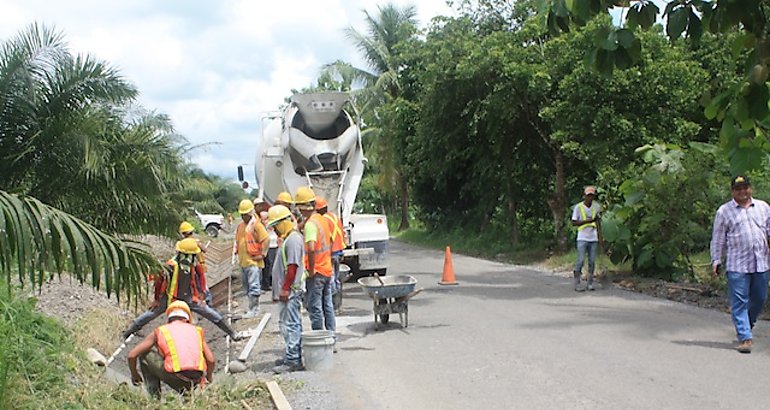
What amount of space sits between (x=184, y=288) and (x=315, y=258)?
2.09 meters

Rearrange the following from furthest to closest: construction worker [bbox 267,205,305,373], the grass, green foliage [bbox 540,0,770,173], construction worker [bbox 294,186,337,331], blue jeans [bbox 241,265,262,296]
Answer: blue jeans [bbox 241,265,262,296] < construction worker [bbox 294,186,337,331] < construction worker [bbox 267,205,305,373] < the grass < green foliage [bbox 540,0,770,173]

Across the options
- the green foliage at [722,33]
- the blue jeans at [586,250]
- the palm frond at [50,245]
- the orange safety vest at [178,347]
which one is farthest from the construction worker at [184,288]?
the green foliage at [722,33]

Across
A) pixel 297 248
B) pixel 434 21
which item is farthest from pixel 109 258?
pixel 434 21

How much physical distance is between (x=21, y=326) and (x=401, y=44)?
20578 millimetres

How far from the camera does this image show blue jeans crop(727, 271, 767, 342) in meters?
8.08

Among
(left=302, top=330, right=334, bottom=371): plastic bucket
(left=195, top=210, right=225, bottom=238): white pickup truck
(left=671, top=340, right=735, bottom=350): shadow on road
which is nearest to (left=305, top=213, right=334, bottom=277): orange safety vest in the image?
(left=302, top=330, right=334, bottom=371): plastic bucket

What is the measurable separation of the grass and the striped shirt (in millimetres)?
4954

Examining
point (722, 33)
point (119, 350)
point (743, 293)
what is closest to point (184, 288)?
point (119, 350)

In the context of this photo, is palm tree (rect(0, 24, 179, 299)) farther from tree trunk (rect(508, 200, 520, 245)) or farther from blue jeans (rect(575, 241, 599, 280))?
tree trunk (rect(508, 200, 520, 245))

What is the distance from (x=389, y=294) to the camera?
9859mm

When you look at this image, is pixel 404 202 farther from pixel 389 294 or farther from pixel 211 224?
pixel 389 294

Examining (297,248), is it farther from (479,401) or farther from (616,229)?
(616,229)

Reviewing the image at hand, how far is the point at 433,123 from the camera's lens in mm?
24047

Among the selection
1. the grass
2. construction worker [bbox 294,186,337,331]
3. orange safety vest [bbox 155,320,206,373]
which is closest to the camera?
the grass
